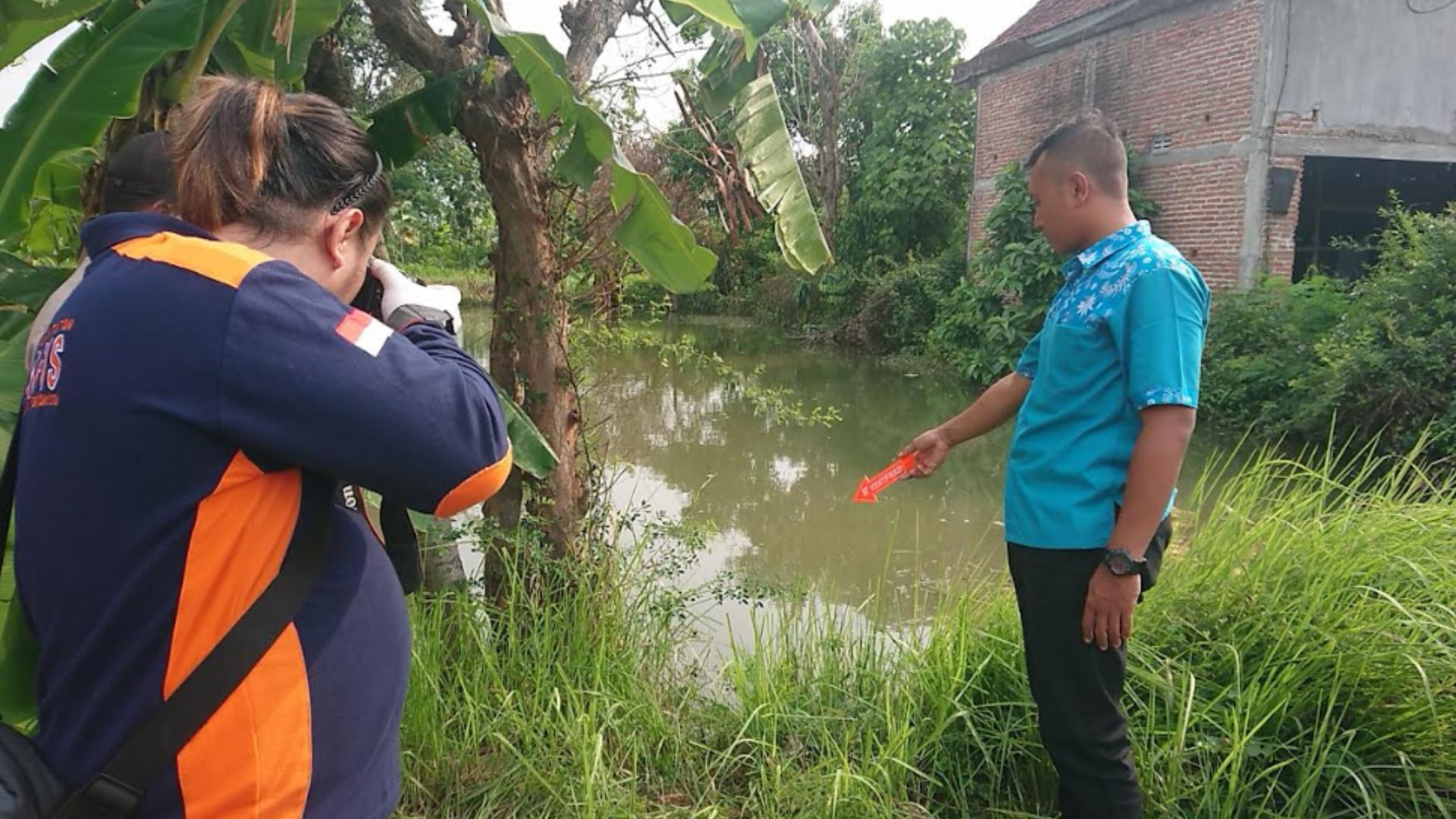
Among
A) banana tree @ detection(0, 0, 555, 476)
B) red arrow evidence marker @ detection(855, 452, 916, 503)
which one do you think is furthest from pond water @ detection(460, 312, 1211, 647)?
banana tree @ detection(0, 0, 555, 476)

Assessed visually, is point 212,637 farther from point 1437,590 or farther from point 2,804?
point 1437,590

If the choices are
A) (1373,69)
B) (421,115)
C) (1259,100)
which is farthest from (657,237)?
(1373,69)

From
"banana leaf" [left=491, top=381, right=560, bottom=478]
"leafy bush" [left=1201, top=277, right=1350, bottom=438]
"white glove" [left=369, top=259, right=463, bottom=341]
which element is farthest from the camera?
"leafy bush" [left=1201, top=277, right=1350, bottom=438]

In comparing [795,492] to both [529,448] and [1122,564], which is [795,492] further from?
[1122,564]

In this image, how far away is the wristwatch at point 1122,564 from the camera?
1.81m

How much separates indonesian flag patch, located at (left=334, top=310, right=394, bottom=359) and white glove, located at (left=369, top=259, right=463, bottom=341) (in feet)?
0.65

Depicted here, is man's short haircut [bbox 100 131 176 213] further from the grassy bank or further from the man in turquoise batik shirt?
the man in turquoise batik shirt

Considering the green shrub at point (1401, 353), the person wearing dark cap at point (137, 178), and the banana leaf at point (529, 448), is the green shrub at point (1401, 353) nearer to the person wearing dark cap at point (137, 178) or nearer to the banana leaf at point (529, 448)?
the banana leaf at point (529, 448)

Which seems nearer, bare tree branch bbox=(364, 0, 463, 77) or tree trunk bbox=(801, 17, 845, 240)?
bare tree branch bbox=(364, 0, 463, 77)

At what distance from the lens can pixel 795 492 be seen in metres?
Answer: 7.32

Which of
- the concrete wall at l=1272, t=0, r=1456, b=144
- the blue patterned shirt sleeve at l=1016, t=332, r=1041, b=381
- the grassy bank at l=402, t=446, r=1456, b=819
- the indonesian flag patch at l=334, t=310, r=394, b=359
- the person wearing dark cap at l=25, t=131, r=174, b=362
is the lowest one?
the grassy bank at l=402, t=446, r=1456, b=819

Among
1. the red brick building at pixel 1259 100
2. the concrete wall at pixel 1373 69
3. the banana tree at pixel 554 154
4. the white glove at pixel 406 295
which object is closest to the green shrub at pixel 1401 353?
the red brick building at pixel 1259 100

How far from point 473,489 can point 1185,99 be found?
11844mm

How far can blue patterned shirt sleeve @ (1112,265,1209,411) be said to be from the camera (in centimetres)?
177
